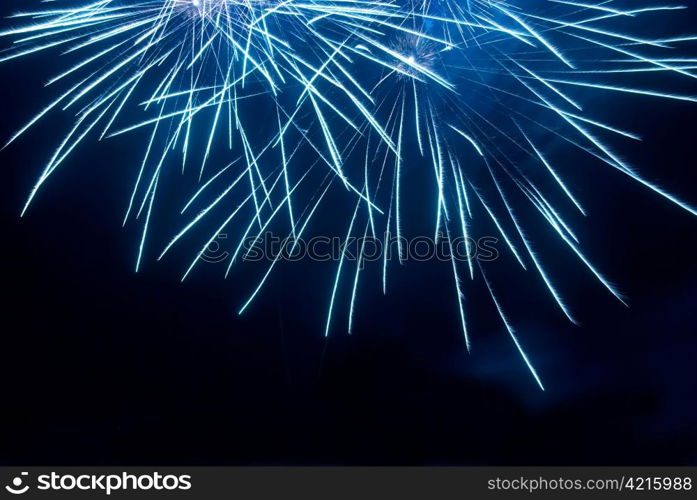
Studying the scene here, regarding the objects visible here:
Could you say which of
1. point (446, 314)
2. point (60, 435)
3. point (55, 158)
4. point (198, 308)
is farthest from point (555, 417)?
point (55, 158)

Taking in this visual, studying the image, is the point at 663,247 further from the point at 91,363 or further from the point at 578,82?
the point at 91,363

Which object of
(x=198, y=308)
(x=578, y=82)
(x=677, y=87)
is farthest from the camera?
(x=198, y=308)

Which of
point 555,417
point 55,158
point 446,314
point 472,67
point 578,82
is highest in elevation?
point 55,158

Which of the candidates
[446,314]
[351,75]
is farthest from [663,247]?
[351,75]

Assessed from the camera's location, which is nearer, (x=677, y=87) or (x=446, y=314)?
(x=677, y=87)

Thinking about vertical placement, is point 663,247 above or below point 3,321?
below

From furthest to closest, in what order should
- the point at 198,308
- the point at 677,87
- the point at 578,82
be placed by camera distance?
the point at 198,308
the point at 677,87
the point at 578,82

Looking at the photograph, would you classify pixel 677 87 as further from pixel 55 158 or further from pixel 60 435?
pixel 60 435
